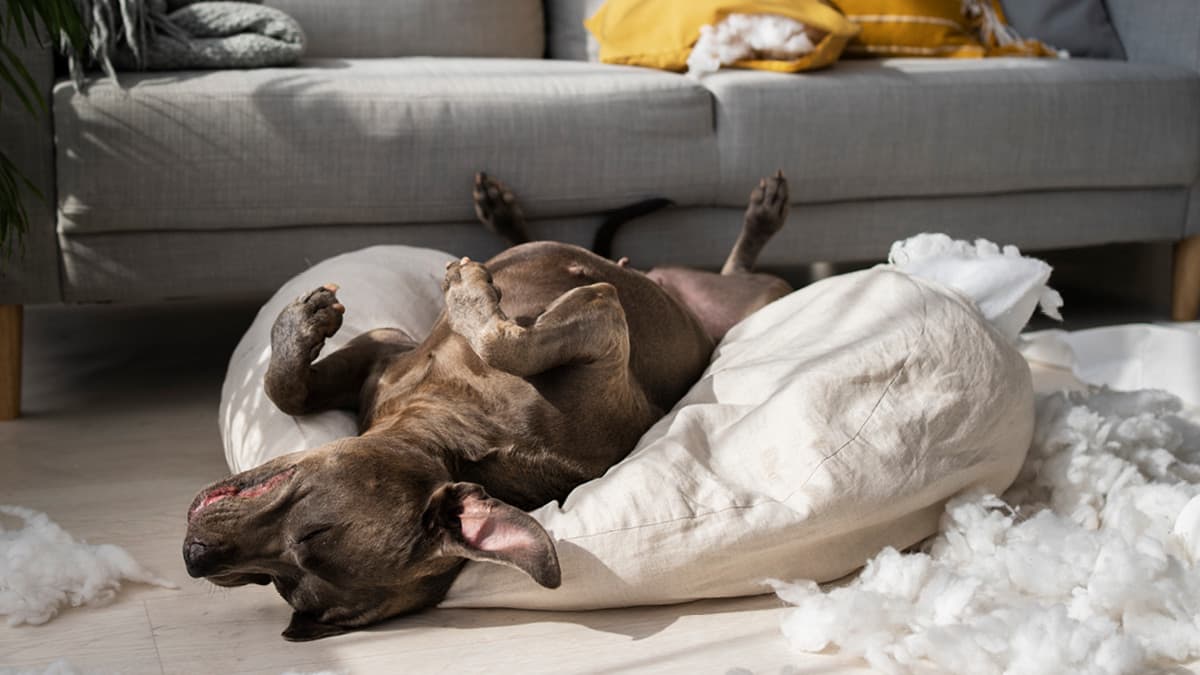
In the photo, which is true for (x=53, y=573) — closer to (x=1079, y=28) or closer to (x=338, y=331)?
(x=338, y=331)

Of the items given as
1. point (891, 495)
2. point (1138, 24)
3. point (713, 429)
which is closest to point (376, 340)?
point (713, 429)

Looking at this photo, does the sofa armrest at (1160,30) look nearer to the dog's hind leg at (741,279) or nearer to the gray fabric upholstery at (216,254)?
the dog's hind leg at (741,279)

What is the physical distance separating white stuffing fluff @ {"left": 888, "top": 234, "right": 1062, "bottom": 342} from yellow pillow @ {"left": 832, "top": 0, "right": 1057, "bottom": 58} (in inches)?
49.5

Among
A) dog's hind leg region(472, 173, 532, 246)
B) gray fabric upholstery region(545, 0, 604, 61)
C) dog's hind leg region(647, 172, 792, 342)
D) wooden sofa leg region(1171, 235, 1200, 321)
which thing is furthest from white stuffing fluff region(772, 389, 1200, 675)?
gray fabric upholstery region(545, 0, 604, 61)

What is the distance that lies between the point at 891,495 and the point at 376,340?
912 millimetres

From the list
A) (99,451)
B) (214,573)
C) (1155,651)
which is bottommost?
(99,451)

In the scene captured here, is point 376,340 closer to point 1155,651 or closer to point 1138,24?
point 1155,651

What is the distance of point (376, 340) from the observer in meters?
2.22

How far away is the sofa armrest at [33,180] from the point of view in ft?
8.36

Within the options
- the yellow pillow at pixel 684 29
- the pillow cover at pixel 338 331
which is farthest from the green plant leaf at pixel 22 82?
the yellow pillow at pixel 684 29

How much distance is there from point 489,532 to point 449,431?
0.25m

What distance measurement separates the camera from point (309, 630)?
171 centimetres

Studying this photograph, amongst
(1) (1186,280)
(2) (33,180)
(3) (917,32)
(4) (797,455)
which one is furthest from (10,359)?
(1) (1186,280)

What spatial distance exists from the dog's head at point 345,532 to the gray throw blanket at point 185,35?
4.35ft
